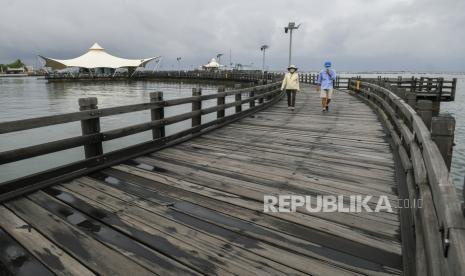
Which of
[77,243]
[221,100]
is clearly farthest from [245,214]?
[221,100]

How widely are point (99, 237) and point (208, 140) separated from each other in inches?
182

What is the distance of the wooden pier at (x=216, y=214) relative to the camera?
2719 mm

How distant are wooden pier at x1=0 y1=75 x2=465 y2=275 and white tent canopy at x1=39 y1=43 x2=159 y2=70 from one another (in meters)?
89.3

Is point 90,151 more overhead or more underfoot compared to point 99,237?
more overhead

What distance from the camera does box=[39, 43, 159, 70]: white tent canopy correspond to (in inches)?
3396

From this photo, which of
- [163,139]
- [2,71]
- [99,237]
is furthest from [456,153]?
[2,71]

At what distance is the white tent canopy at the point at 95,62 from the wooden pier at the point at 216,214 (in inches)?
3515

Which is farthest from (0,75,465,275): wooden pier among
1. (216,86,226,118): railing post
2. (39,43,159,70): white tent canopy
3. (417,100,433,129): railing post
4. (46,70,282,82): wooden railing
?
(39,43,159,70): white tent canopy

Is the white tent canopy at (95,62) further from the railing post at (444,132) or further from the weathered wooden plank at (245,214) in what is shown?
the railing post at (444,132)

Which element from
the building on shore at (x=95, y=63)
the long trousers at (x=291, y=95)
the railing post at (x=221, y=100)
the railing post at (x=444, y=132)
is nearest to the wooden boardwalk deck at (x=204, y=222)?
the railing post at (x=444, y=132)

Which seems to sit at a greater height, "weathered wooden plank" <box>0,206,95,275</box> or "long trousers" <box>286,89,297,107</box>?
"long trousers" <box>286,89,297,107</box>

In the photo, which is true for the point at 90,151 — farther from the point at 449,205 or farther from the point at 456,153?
the point at 456,153

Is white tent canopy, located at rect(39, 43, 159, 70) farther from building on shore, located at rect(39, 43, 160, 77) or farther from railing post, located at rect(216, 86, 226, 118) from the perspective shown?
railing post, located at rect(216, 86, 226, 118)

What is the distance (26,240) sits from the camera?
3.10m
